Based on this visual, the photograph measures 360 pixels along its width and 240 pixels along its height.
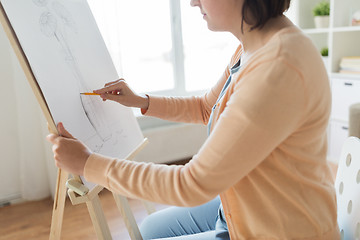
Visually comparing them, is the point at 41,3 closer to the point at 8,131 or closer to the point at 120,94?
the point at 120,94

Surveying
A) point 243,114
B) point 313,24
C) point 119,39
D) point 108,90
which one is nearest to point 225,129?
point 243,114

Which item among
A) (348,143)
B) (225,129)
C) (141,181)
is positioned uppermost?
(225,129)

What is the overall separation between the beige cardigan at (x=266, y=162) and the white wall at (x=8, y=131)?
180 centimetres

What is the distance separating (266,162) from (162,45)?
225cm

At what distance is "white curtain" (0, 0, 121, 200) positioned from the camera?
233cm

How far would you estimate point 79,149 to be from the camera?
0.86 meters

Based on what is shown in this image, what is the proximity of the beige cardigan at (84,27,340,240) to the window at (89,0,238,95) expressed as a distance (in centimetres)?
186

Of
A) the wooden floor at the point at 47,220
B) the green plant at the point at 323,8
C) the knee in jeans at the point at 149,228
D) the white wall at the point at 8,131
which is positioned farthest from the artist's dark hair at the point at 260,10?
the green plant at the point at 323,8

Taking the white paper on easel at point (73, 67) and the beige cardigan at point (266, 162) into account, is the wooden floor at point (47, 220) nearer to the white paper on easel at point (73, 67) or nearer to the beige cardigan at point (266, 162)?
the white paper on easel at point (73, 67)

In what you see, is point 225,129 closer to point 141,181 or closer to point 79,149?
point 141,181

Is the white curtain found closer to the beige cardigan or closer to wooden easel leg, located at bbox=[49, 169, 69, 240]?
wooden easel leg, located at bbox=[49, 169, 69, 240]

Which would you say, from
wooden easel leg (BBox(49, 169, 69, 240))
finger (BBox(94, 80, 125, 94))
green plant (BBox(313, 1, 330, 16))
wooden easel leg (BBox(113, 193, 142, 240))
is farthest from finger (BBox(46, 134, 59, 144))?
green plant (BBox(313, 1, 330, 16))

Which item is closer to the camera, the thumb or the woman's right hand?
the thumb

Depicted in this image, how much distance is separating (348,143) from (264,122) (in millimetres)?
479
